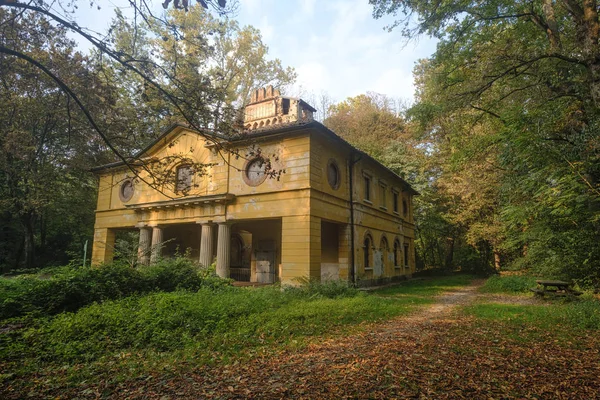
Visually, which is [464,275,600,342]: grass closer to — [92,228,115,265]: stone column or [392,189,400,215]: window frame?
[392,189,400,215]: window frame

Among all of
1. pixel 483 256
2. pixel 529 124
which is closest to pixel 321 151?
pixel 529 124

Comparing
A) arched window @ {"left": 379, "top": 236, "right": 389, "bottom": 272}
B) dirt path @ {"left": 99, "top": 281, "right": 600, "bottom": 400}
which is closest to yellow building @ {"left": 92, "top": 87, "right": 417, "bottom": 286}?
arched window @ {"left": 379, "top": 236, "right": 389, "bottom": 272}

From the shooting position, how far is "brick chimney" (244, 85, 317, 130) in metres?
18.3

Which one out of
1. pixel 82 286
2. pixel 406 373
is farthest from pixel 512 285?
pixel 82 286

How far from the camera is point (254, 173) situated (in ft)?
50.4

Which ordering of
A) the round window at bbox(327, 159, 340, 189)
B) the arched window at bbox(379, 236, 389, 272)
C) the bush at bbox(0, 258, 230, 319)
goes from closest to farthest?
the bush at bbox(0, 258, 230, 319) → the round window at bbox(327, 159, 340, 189) → the arched window at bbox(379, 236, 389, 272)

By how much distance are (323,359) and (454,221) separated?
22593 millimetres

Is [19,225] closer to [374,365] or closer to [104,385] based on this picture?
[104,385]

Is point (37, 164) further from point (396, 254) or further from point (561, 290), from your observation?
point (561, 290)

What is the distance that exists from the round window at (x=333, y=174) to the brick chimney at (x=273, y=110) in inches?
144

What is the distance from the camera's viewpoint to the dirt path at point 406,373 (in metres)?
4.11

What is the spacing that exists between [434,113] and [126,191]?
16932 millimetres

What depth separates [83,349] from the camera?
583 cm

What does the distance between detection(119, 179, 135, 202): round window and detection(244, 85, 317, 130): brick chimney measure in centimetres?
778
